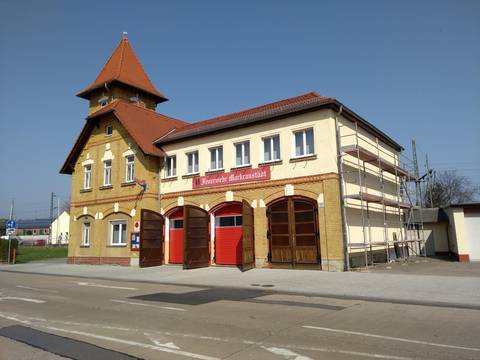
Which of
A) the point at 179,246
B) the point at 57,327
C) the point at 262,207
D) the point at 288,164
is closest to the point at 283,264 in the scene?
the point at 262,207

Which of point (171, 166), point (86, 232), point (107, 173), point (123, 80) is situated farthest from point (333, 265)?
point (123, 80)

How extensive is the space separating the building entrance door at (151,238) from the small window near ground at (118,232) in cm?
280

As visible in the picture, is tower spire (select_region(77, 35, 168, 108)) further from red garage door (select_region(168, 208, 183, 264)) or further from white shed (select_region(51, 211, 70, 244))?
white shed (select_region(51, 211, 70, 244))

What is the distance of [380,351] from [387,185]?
21.0 m

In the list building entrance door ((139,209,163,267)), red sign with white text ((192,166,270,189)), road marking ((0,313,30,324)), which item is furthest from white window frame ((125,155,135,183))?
road marking ((0,313,30,324))

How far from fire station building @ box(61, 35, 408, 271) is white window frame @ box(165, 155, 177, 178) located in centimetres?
8

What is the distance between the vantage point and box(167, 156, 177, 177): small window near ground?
24359mm

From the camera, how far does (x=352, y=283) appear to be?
43.5 ft

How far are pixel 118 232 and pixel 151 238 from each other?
3770 mm

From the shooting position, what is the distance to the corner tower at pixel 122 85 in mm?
30844

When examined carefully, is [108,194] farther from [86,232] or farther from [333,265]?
[333,265]

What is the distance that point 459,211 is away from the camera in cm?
2214

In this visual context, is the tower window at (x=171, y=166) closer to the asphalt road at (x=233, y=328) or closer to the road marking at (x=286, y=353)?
the asphalt road at (x=233, y=328)

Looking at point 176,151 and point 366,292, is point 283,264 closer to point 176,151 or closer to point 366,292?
point 366,292
